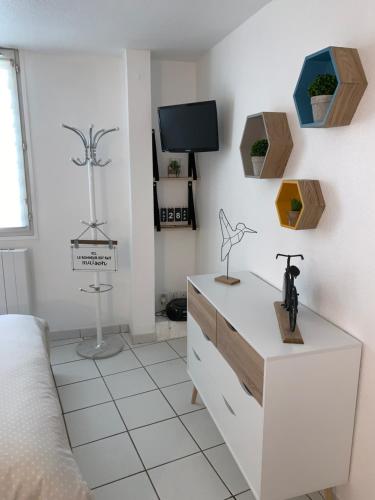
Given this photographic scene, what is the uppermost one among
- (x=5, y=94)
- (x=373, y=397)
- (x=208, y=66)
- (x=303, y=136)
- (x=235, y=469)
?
(x=208, y=66)

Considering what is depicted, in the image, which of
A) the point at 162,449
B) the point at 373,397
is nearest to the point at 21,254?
the point at 162,449

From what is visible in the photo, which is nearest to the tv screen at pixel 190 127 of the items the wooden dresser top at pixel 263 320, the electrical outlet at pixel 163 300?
the wooden dresser top at pixel 263 320

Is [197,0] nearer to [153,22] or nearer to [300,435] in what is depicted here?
[153,22]

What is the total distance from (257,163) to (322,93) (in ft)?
2.12

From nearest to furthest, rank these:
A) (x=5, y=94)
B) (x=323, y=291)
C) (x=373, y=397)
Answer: (x=373, y=397) → (x=323, y=291) → (x=5, y=94)

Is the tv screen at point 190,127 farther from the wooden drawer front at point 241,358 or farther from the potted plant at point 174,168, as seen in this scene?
Result: the wooden drawer front at point 241,358

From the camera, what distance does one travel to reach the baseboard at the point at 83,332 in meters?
3.65

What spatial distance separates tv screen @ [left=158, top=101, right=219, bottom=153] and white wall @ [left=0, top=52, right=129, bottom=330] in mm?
560

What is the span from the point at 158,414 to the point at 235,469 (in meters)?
0.64

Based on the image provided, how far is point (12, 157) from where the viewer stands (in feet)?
10.8

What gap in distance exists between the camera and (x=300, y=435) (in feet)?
5.41

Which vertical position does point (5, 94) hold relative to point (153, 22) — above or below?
below

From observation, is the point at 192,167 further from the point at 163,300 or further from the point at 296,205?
the point at 296,205

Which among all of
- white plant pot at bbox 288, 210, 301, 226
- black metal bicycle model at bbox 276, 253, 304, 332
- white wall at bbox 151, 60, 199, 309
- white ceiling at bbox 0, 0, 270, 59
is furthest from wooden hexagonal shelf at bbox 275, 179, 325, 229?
white wall at bbox 151, 60, 199, 309
